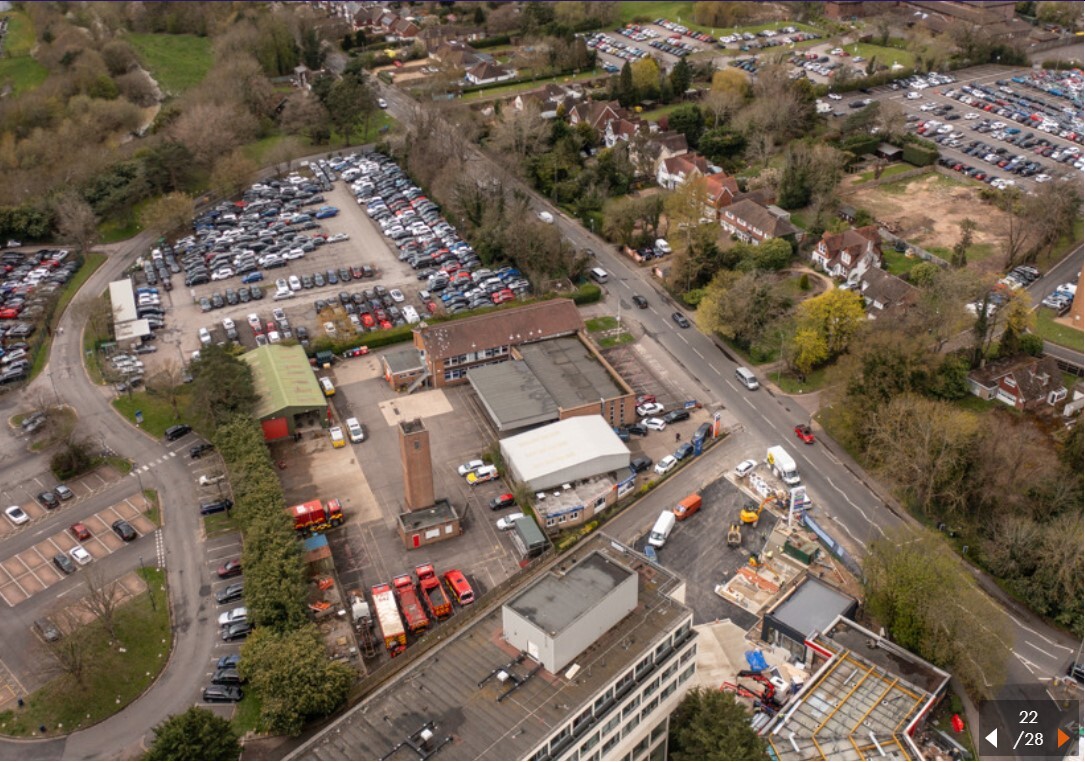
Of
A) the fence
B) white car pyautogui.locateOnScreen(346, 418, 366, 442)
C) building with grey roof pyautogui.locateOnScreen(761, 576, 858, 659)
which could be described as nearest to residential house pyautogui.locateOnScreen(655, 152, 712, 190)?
white car pyautogui.locateOnScreen(346, 418, 366, 442)

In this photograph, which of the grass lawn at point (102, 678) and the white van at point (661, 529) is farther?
the white van at point (661, 529)

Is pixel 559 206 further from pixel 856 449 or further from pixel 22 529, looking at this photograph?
pixel 22 529

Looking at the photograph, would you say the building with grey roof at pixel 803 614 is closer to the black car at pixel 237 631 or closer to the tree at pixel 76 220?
the black car at pixel 237 631

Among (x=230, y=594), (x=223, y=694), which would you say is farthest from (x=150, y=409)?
(x=223, y=694)

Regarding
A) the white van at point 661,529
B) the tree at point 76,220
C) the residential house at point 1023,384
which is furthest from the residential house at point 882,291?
the tree at point 76,220

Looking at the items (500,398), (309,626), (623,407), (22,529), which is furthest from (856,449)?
(22,529)
